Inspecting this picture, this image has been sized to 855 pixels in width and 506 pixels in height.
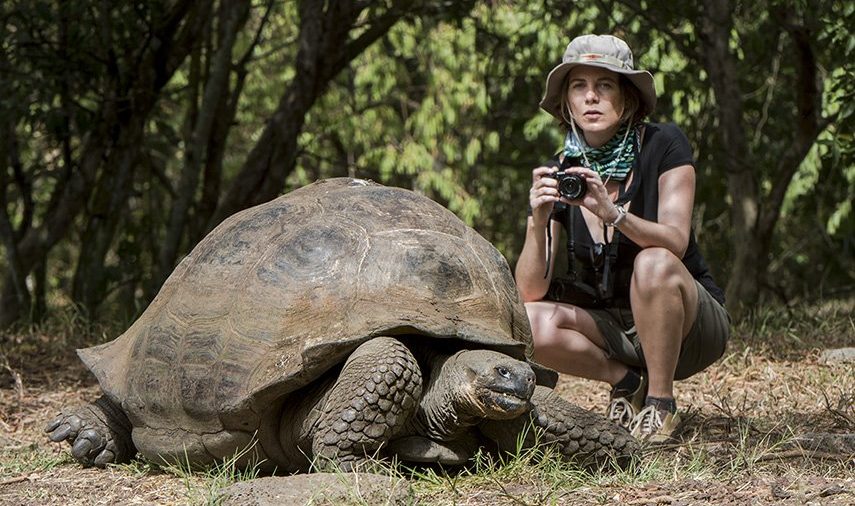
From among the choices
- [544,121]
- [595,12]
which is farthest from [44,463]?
[544,121]

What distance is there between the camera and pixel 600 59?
409 centimetres

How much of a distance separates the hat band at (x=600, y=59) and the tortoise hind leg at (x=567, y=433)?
1.31m

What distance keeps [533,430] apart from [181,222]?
424cm

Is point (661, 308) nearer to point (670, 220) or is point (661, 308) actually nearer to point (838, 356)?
point (670, 220)

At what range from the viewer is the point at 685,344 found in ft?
13.9

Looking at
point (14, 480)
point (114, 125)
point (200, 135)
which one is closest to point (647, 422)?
point (14, 480)

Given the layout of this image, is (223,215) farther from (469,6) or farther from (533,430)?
(533,430)

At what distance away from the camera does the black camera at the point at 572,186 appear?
12.3 feet

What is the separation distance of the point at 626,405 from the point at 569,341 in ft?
1.03

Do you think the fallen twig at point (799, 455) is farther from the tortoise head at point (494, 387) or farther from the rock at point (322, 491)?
the rock at point (322, 491)

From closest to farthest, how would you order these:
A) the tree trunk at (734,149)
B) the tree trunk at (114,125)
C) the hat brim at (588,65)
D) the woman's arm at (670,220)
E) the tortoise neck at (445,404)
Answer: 1. the tortoise neck at (445,404)
2. the woman's arm at (670,220)
3. the hat brim at (588,65)
4. the tree trunk at (734,149)
5. the tree trunk at (114,125)

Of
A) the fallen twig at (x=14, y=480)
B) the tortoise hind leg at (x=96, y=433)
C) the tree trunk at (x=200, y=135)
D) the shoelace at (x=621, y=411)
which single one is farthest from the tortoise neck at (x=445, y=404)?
the tree trunk at (x=200, y=135)

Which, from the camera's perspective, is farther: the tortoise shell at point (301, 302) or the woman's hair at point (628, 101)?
the woman's hair at point (628, 101)

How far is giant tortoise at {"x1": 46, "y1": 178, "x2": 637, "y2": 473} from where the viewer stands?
3.13m
